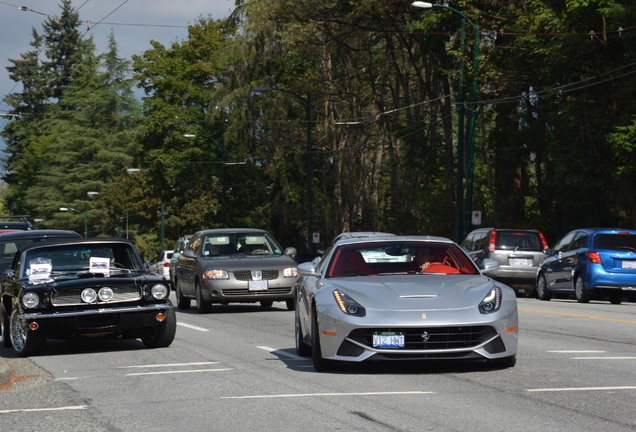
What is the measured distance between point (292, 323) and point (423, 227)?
33.4 metres

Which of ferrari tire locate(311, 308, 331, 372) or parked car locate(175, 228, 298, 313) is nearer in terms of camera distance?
ferrari tire locate(311, 308, 331, 372)

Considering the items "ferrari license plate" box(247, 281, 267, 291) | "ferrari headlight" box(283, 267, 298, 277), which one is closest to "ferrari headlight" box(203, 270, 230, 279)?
"ferrari license plate" box(247, 281, 267, 291)

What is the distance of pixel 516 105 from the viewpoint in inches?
1873

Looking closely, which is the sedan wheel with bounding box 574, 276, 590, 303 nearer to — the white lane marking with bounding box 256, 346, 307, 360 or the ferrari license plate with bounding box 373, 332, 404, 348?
the white lane marking with bounding box 256, 346, 307, 360

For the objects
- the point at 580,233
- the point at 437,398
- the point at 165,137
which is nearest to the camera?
the point at 437,398

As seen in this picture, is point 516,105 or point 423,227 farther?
point 423,227

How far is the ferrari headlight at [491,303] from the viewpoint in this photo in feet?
38.1

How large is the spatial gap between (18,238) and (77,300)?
5.66m

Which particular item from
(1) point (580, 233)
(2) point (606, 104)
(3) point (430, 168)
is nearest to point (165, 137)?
(3) point (430, 168)

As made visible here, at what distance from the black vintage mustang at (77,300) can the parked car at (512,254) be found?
56.6 ft

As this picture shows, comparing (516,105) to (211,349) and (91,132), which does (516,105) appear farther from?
(91,132)

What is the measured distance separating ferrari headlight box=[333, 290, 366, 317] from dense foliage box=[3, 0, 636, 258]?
2267 cm

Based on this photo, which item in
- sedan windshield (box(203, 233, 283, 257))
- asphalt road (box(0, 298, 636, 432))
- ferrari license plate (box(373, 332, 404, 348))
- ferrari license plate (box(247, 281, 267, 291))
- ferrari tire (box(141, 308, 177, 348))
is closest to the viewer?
asphalt road (box(0, 298, 636, 432))

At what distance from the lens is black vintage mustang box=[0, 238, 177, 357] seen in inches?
579
